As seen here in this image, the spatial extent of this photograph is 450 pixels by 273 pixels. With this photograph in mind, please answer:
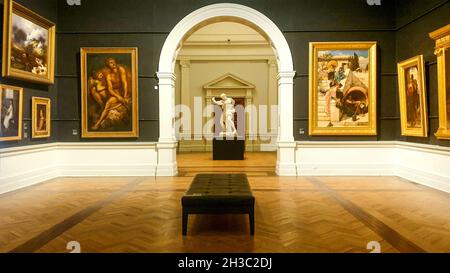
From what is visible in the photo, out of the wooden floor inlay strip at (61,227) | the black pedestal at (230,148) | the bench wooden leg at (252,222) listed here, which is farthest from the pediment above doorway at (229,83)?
the bench wooden leg at (252,222)

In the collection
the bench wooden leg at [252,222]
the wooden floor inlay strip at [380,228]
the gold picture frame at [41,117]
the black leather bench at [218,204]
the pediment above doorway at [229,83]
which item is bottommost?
the wooden floor inlay strip at [380,228]

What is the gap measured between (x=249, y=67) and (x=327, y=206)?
1259cm

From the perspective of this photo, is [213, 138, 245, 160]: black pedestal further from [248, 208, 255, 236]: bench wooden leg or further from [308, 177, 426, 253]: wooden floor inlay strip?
[248, 208, 255, 236]: bench wooden leg

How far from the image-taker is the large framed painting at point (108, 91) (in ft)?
29.1

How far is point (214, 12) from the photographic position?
8.99m

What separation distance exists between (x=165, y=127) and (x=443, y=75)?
6194mm

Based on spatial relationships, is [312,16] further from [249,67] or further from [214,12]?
[249,67]

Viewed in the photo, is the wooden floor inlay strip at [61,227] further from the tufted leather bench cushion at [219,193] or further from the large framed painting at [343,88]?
the large framed painting at [343,88]

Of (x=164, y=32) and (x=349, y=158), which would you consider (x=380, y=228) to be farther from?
(x=164, y=32)

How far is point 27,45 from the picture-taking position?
290 inches

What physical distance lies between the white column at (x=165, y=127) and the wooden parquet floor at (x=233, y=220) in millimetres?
1226

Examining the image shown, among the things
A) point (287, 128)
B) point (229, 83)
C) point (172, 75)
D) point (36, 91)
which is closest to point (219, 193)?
point (287, 128)

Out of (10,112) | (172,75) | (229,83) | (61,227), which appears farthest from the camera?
(229,83)
